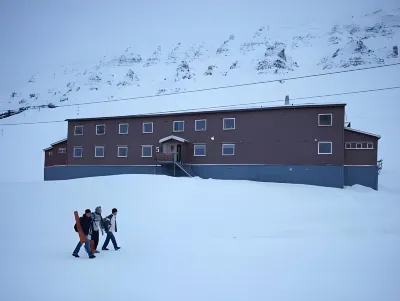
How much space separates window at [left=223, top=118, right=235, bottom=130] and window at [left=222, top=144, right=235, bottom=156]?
1.72 meters

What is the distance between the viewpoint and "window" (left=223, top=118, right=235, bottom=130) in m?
33.2

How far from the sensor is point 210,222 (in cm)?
1820

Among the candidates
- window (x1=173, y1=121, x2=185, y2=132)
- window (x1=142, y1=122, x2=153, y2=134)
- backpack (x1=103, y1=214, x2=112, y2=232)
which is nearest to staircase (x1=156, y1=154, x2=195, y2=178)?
window (x1=173, y1=121, x2=185, y2=132)

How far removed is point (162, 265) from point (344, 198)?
17.9m

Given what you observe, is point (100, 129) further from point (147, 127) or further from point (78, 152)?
point (147, 127)

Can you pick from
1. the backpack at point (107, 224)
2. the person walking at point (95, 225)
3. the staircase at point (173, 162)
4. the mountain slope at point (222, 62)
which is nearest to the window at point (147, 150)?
the staircase at point (173, 162)

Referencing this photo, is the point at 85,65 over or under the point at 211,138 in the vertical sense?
over

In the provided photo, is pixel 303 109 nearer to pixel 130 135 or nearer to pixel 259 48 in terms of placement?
pixel 130 135

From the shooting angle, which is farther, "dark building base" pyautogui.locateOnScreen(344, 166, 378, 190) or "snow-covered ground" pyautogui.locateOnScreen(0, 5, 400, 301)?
"dark building base" pyautogui.locateOnScreen(344, 166, 378, 190)

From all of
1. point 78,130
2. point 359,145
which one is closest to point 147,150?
point 78,130

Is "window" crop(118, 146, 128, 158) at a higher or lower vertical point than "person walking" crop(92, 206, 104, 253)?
higher

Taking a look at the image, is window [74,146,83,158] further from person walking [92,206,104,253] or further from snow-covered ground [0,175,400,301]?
person walking [92,206,104,253]

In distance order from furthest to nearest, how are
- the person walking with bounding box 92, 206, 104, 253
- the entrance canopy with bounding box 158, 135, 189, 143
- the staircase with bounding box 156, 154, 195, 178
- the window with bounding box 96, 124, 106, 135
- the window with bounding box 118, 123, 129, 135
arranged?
the window with bounding box 96, 124, 106, 135
the window with bounding box 118, 123, 129, 135
the entrance canopy with bounding box 158, 135, 189, 143
the staircase with bounding box 156, 154, 195, 178
the person walking with bounding box 92, 206, 104, 253

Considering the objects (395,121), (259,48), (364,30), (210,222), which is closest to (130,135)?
(210,222)
